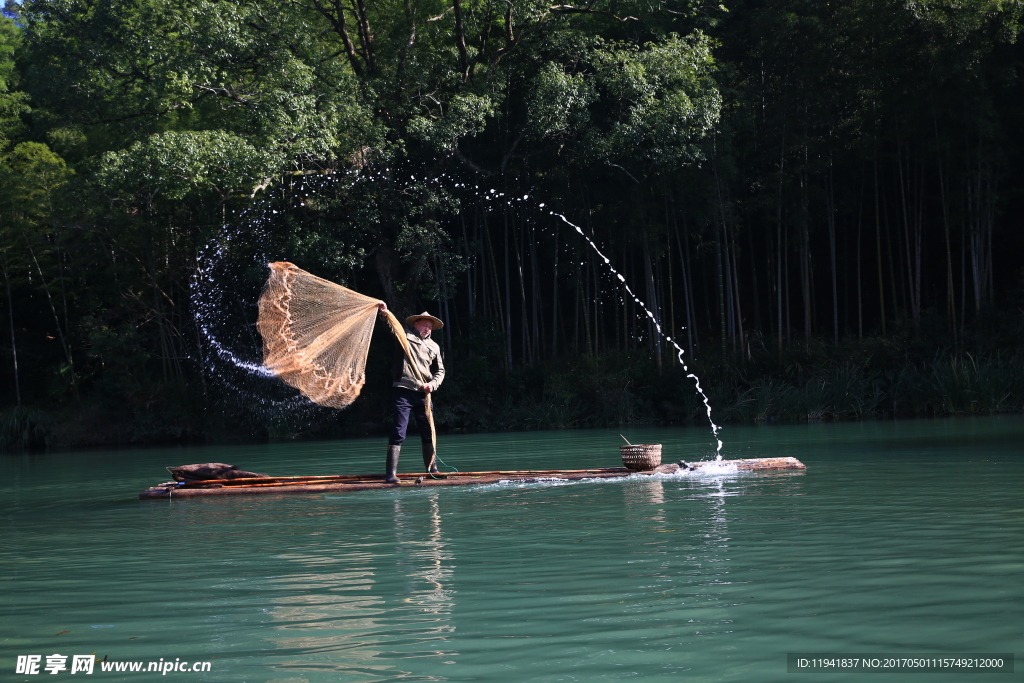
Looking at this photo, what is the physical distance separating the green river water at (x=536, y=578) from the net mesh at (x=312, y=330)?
3.26ft

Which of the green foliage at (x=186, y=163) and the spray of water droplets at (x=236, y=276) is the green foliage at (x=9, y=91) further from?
the green foliage at (x=186, y=163)

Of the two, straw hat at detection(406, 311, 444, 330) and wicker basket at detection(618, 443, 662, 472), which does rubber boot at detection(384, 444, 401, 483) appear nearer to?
straw hat at detection(406, 311, 444, 330)

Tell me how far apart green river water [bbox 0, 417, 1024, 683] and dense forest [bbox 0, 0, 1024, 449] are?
1141 centimetres

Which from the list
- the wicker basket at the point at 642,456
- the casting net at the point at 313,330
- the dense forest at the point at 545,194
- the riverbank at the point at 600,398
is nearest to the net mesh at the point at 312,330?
the casting net at the point at 313,330

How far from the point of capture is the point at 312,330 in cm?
919

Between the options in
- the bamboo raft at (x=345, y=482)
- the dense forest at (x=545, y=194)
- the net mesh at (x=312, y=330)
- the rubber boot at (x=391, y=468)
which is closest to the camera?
the net mesh at (x=312, y=330)

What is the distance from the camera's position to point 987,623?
3.84 metres

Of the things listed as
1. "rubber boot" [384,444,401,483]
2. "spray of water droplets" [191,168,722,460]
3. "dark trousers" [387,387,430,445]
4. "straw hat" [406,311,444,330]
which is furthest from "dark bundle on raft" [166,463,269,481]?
"spray of water droplets" [191,168,722,460]

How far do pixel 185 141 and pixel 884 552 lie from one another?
1560cm

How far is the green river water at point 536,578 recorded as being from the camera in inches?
144

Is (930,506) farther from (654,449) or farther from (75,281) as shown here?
(75,281)

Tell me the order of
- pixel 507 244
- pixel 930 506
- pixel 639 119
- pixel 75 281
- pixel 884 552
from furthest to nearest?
pixel 75 281, pixel 507 244, pixel 639 119, pixel 930 506, pixel 884 552

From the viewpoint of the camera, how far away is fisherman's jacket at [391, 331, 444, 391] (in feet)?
31.7

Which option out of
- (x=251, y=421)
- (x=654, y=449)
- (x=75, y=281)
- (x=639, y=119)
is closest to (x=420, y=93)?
(x=639, y=119)
